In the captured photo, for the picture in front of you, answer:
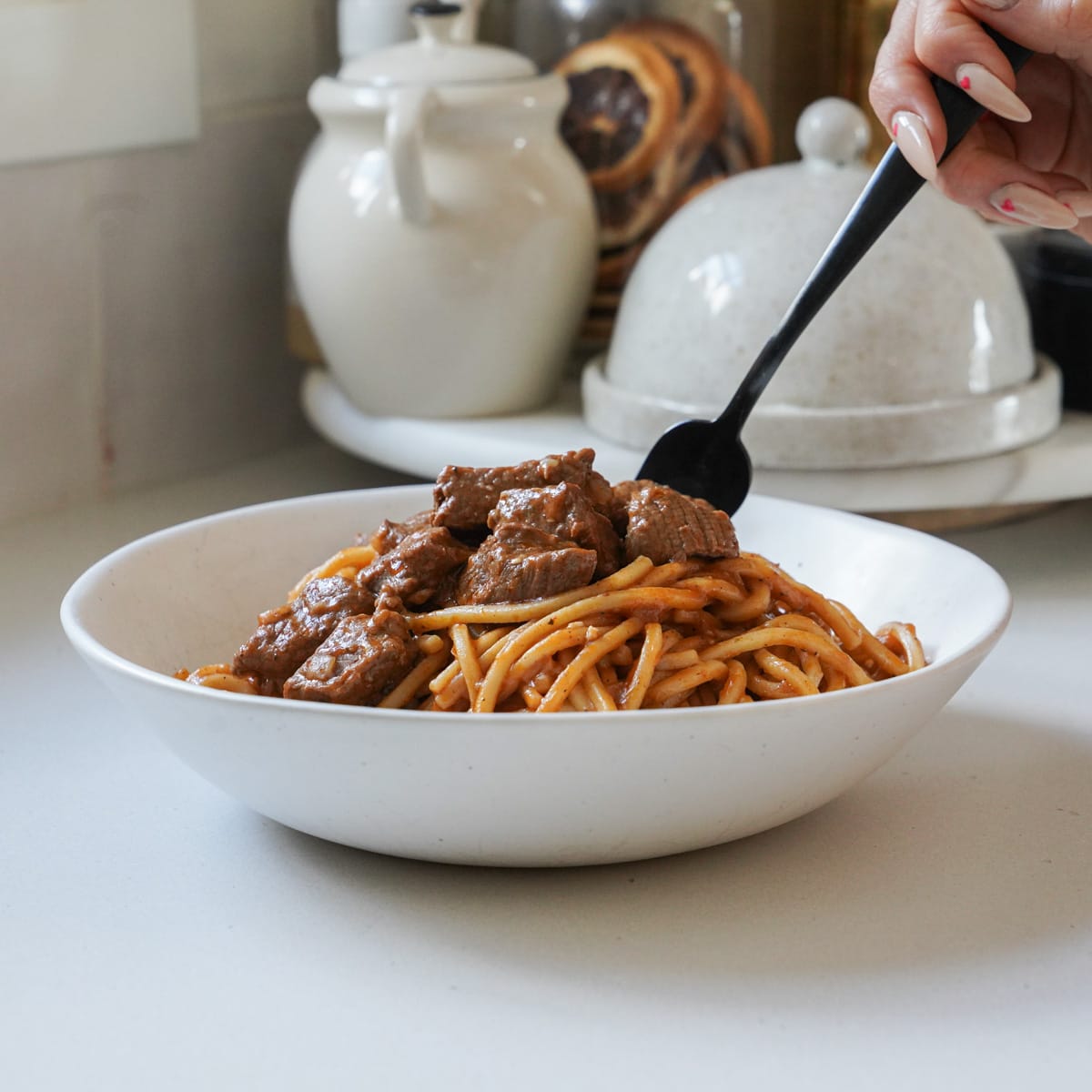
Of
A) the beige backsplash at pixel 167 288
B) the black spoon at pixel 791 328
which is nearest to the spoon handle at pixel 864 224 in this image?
the black spoon at pixel 791 328

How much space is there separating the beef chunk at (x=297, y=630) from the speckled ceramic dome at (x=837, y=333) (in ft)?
1.70

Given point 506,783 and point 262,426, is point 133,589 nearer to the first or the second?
point 506,783

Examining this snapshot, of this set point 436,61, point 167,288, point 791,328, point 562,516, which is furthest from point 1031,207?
point 167,288

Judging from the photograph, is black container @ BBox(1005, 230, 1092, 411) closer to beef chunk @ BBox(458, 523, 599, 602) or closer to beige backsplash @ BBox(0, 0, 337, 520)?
beef chunk @ BBox(458, 523, 599, 602)

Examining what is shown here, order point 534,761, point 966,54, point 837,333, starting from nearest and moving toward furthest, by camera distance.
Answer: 1. point 534,761
2. point 966,54
3. point 837,333

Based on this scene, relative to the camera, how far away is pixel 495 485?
1.07 metres

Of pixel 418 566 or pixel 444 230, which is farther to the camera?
pixel 444 230

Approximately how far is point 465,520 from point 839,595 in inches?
11.8

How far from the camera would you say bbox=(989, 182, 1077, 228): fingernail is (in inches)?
43.9

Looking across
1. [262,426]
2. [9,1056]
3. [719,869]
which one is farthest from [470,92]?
[9,1056]

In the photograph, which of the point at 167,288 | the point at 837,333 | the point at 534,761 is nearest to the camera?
the point at 534,761

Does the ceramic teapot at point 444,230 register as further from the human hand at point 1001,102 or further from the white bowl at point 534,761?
the white bowl at point 534,761

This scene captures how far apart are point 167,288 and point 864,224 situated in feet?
3.26

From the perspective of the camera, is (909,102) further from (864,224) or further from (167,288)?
(167,288)
